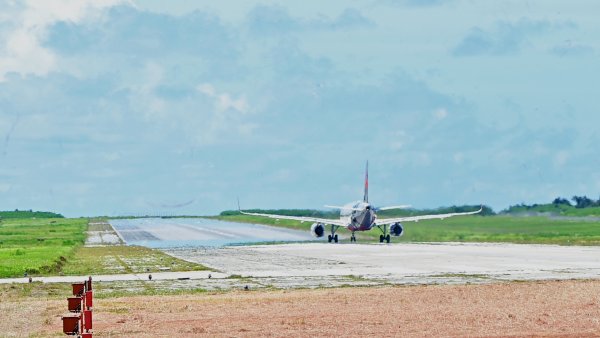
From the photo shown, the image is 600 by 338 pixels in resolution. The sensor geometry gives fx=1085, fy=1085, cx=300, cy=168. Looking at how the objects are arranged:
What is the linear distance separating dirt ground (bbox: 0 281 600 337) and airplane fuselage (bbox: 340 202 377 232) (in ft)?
172

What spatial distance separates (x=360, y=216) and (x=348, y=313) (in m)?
62.6

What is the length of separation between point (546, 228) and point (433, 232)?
13371 millimetres

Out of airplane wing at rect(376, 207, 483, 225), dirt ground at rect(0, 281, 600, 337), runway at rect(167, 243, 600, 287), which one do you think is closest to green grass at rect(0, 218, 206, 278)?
runway at rect(167, 243, 600, 287)

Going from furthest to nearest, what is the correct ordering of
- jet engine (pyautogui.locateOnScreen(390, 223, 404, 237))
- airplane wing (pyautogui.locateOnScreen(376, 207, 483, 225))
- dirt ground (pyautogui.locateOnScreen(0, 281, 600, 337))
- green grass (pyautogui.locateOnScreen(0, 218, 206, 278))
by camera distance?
1. airplane wing (pyautogui.locateOnScreen(376, 207, 483, 225))
2. jet engine (pyautogui.locateOnScreen(390, 223, 404, 237))
3. green grass (pyautogui.locateOnScreen(0, 218, 206, 278))
4. dirt ground (pyautogui.locateOnScreen(0, 281, 600, 337))

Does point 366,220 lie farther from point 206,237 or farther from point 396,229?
point 206,237

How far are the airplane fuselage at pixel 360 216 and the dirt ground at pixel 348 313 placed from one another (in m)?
52.5

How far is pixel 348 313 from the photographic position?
99.8ft

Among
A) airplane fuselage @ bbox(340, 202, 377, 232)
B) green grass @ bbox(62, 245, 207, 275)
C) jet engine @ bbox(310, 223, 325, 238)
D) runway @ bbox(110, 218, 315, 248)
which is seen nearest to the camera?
green grass @ bbox(62, 245, 207, 275)

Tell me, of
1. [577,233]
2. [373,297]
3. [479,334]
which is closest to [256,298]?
[373,297]

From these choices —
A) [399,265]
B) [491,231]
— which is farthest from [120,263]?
[491,231]

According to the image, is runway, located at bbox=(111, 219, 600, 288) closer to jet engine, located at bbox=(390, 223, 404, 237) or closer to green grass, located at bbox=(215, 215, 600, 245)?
jet engine, located at bbox=(390, 223, 404, 237)

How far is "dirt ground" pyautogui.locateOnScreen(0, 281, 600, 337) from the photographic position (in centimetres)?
2644

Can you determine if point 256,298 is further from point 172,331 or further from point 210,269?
point 210,269

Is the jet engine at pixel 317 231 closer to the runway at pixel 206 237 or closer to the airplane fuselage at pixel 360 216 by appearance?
the runway at pixel 206 237
